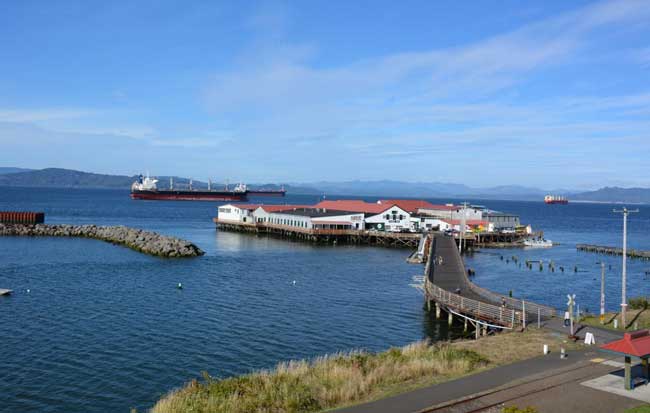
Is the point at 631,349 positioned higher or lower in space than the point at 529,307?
higher

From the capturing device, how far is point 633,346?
1920 centimetres

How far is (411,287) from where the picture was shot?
49.1m

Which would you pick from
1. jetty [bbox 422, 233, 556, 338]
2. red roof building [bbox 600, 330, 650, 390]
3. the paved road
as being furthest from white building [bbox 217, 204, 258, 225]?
red roof building [bbox 600, 330, 650, 390]

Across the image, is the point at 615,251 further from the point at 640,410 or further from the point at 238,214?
the point at 640,410

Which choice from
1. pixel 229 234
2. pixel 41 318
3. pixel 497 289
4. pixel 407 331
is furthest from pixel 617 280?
pixel 229 234

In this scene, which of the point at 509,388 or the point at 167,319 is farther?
the point at 167,319

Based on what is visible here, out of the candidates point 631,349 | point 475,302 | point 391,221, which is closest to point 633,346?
point 631,349

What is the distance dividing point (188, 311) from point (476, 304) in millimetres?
18503

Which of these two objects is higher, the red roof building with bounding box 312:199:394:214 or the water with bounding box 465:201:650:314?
the red roof building with bounding box 312:199:394:214

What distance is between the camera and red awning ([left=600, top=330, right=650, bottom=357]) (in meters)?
19.0

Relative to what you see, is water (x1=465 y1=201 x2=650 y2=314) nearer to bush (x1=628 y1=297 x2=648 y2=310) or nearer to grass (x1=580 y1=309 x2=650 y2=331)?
bush (x1=628 y1=297 x2=648 y2=310)

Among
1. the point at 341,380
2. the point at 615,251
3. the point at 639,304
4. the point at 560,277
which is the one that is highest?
the point at 639,304

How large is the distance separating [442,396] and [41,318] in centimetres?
2625

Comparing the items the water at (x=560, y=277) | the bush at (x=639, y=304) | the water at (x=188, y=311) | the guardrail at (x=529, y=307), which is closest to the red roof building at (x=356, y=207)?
the water at (x=560, y=277)
